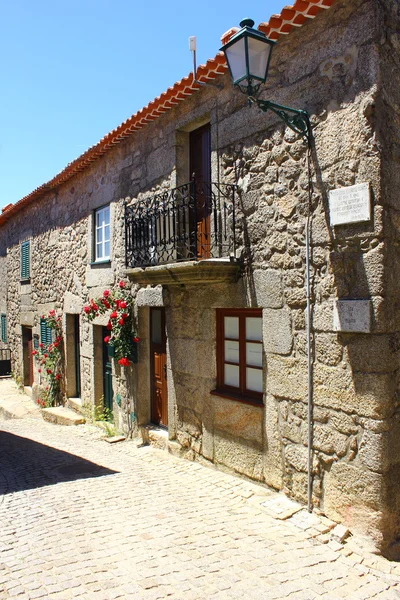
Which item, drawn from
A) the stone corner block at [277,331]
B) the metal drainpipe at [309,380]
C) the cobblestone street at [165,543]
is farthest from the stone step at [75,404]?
the metal drainpipe at [309,380]

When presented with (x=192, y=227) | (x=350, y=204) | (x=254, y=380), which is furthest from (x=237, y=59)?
(x=254, y=380)

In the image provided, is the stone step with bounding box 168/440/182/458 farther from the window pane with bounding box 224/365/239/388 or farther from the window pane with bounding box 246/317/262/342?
the window pane with bounding box 246/317/262/342

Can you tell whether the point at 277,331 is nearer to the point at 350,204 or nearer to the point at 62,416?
the point at 350,204

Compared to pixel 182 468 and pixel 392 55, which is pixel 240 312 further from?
pixel 392 55

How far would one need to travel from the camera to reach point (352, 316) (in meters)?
3.94

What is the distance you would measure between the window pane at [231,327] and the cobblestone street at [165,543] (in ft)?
5.09

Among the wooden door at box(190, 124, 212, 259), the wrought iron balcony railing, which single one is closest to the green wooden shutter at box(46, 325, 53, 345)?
the wrought iron balcony railing

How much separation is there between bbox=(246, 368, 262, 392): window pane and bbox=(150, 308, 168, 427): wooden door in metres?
1.76

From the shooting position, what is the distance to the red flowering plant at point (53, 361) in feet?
33.0

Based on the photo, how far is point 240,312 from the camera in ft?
17.4

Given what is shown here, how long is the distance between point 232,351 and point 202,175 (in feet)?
7.38

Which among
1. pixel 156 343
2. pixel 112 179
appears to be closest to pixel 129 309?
pixel 156 343

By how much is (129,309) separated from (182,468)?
8.14 ft

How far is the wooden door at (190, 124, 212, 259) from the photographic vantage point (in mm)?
5762
